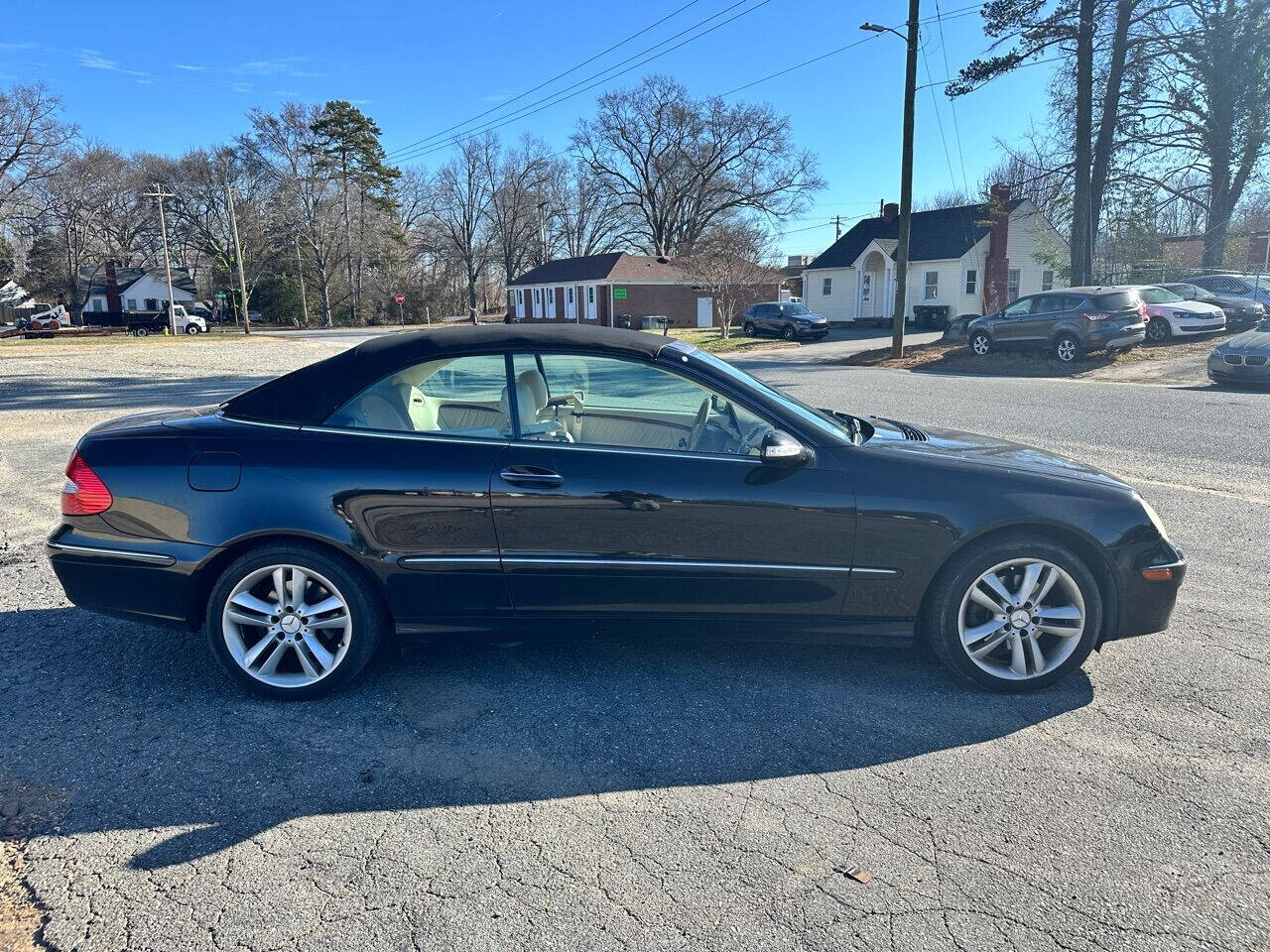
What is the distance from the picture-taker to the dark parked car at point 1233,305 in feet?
79.2

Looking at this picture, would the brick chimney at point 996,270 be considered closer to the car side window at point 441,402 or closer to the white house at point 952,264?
the white house at point 952,264

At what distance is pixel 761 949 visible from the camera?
7.56 ft

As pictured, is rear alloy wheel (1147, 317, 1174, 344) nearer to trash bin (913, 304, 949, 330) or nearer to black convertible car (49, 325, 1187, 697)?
trash bin (913, 304, 949, 330)

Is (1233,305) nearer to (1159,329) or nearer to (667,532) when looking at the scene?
(1159,329)

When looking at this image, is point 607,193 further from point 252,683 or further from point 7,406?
point 252,683

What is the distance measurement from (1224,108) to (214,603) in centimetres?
3449

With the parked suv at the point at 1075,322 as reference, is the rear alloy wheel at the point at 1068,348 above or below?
below

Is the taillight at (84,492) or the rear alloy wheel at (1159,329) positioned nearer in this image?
the taillight at (84,492)

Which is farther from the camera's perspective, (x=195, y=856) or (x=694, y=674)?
(x=694, y=674)

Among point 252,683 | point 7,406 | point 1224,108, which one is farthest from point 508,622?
point 1224,108

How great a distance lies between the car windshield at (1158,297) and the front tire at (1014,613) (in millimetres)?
23350

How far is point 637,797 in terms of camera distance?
3.01 meters

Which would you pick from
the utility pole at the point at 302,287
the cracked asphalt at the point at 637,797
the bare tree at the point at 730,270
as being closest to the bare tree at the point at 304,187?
the utility pole at the point at 302,287

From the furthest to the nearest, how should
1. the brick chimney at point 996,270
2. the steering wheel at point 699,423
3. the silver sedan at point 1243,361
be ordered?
the brick chimney at point 996,270 < the silver sedan at point 1243,361 < the steering wheel at point 699,423
